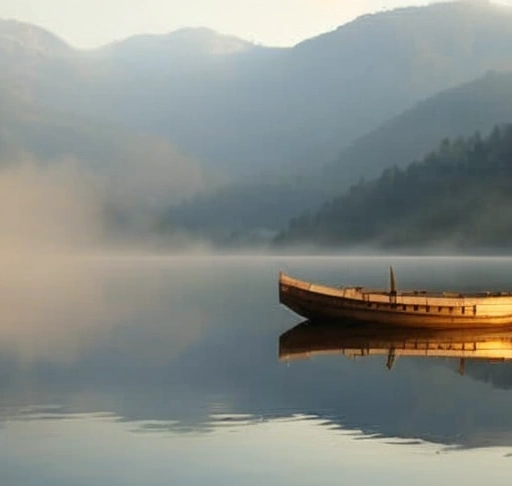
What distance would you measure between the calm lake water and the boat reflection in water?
7.20ft

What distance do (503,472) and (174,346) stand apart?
4598 centimetres

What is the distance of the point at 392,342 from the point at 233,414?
3138cm

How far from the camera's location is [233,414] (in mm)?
48969

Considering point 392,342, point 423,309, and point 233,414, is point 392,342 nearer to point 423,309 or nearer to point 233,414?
point 423,309

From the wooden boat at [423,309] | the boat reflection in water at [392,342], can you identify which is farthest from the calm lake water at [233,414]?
the wooden boat at [423,309]

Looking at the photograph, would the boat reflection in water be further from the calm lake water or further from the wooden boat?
the calm lake water

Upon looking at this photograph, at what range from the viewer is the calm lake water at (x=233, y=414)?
122 ft

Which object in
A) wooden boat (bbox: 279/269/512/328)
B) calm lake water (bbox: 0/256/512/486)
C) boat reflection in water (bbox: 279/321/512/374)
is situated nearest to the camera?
calm lake water (bbox: 0/256/512/486)

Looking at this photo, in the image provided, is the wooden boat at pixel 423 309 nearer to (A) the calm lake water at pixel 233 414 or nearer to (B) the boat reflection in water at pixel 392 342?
(B) the boat reflection in water at pixel 392 342

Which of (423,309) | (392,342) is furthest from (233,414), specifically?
(423,309)

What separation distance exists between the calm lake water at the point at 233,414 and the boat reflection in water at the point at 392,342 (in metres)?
2.19

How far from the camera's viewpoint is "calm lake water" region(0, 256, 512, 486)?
37281mm

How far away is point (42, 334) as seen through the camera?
89.9m

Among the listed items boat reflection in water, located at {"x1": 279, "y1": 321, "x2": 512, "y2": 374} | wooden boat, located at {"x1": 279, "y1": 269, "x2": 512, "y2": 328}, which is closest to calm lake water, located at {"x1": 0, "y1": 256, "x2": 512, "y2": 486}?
boat reflection in water, located at {"x1": 279, "y1": 321, "x2": 512, "y2": 374}
